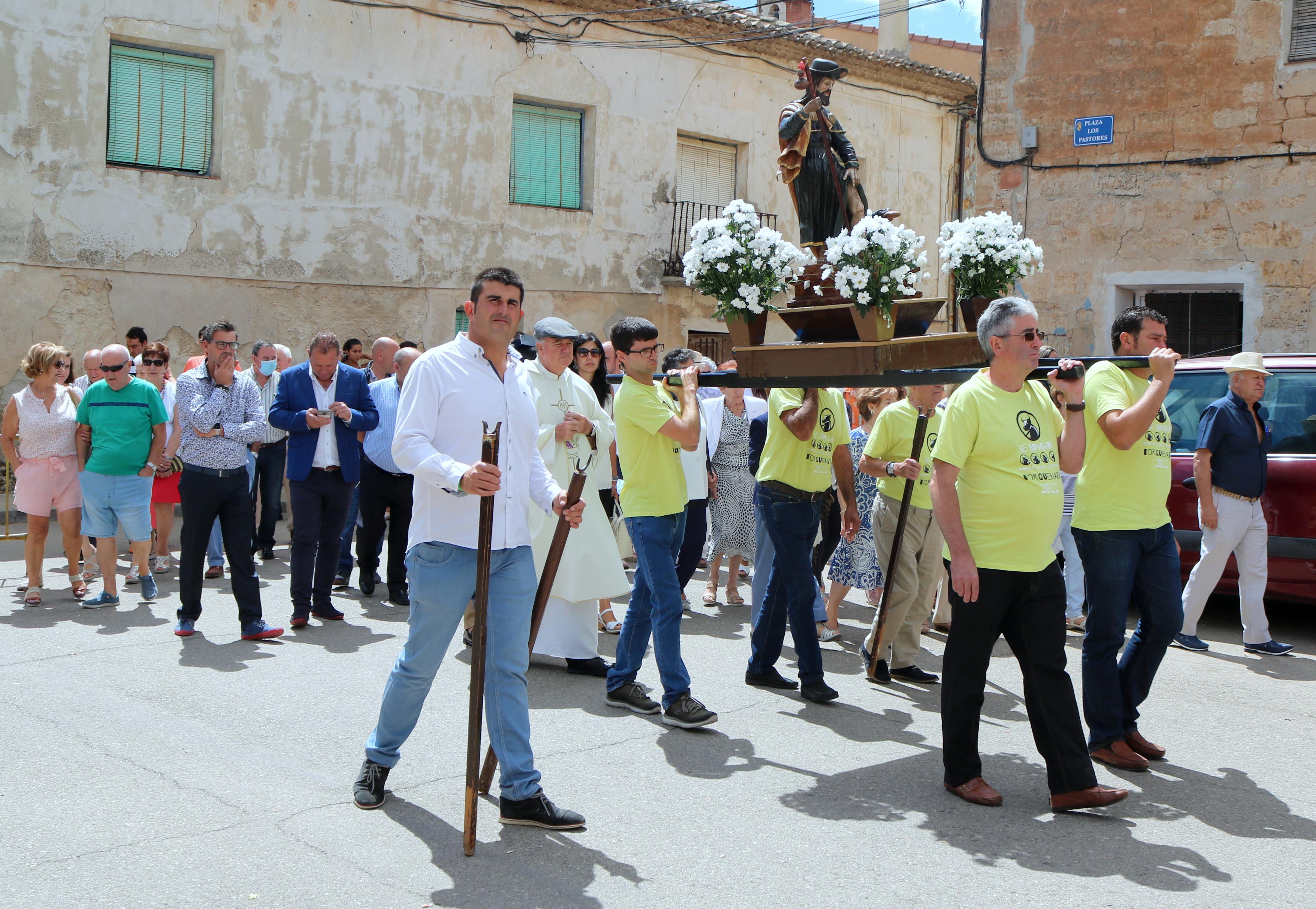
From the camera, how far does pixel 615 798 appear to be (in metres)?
4.87

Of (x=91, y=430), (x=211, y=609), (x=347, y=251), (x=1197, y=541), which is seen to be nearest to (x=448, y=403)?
(x=211, y=609)

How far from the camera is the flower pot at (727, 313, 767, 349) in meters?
5.77

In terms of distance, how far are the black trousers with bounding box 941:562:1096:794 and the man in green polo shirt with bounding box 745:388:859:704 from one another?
131 cm

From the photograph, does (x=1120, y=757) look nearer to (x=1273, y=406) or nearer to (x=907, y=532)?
(x=907, y=532)

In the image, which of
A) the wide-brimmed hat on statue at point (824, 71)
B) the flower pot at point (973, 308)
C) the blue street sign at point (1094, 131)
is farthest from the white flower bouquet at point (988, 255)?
the blue street sign at point (1094, 131)


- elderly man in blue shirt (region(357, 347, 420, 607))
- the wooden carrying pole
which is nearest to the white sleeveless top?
elderly man in blue shirt (region(357, 347, 420, 607))

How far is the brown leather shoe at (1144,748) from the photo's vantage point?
5582 mm

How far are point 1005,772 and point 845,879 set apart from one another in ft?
5.19

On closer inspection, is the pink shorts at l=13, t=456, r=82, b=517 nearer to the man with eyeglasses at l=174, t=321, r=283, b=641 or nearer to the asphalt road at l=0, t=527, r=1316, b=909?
the man with eyeglasses at l=174, t=321, r=283, b=641

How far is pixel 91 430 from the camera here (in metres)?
8.77

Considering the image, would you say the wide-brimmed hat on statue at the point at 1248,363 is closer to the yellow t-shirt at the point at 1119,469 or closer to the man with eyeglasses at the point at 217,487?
the yellow t-shirt at the point at 1119,469

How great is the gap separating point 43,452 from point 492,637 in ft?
18.9

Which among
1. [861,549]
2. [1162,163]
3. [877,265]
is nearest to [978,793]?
[877,265]

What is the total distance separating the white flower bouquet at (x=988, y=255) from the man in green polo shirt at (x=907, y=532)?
1.42m
